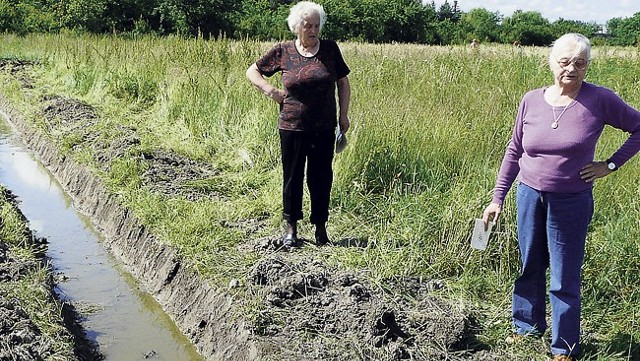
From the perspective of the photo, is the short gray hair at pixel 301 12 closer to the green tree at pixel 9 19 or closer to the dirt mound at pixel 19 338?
the dirt mound at pixel 19 338

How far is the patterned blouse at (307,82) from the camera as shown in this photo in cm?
499

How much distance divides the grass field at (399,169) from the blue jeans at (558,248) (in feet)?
1.08

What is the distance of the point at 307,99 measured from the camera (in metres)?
5.04

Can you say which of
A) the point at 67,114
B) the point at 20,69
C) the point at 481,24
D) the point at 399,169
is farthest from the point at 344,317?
the point at 481,24

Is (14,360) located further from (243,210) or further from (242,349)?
(243,210)

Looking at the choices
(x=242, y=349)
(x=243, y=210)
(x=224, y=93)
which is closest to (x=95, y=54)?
(x=224, y=93)

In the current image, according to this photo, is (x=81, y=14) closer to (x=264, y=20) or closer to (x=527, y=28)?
(x=264, y=20)

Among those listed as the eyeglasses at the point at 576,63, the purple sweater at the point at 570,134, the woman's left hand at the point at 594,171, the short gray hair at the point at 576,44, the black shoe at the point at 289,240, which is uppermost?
the short gray hair at the point at 576,44

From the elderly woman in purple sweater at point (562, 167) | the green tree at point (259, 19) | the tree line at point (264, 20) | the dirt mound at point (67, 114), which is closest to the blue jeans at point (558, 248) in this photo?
the elderly woman in purple sweater at point (562, 167)

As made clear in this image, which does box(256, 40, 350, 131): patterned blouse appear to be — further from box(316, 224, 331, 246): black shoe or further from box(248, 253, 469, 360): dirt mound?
box(248, 253, 469, 360): dirt mound

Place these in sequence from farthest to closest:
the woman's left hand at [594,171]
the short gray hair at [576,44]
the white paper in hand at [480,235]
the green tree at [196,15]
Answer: the green tree at [196,15]
the white paper in hand at [480,235]
the woman's left hand at [594,171]
the short gray hair at [576,44]

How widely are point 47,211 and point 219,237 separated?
10.9 ft

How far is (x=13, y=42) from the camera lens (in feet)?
81.8

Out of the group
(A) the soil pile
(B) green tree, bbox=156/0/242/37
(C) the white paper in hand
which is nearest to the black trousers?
(A) the soil pile
